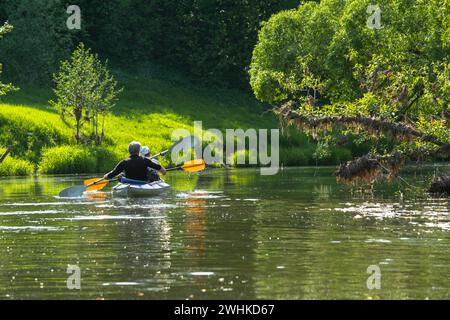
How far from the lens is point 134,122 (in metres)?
69.9

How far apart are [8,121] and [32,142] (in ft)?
10.4

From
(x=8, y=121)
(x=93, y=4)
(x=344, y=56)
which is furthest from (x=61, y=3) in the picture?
(x=344, y=56)

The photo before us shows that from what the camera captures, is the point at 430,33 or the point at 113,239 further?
the point at 430,33

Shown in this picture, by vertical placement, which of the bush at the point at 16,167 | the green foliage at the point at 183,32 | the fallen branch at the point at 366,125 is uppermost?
the green foliage at the point at 183,32

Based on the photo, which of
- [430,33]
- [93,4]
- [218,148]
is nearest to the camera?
[430,33]

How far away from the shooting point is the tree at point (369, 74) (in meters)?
33.6

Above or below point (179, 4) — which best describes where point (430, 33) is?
below

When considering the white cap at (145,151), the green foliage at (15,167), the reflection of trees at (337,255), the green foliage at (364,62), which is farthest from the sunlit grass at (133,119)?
the reflection of trees at (337,255)

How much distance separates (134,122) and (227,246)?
161 ft

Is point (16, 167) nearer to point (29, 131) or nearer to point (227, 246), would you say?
→ point (29, 131)

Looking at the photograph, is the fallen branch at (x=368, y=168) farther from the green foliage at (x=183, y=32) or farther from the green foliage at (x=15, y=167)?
the green foliage at (x=183, y=32)
